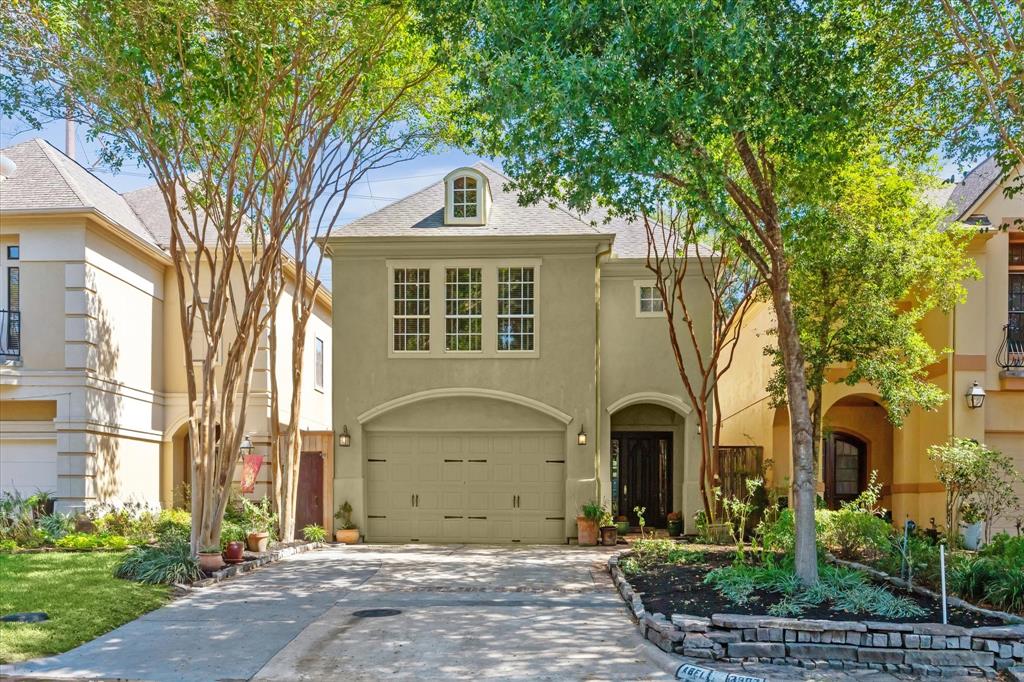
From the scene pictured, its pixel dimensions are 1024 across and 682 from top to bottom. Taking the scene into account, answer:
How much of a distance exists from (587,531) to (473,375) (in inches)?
153

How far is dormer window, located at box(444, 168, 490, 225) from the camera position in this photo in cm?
2011

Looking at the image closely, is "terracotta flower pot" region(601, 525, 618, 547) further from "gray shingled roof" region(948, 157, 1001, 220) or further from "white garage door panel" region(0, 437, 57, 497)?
"white garage door panel" region(0, 437, 57, 497)

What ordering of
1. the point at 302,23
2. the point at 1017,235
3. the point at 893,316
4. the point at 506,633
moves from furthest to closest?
the point at 1017,235 → the point at 893,316 → the point at 302,23 → the point at 506,633

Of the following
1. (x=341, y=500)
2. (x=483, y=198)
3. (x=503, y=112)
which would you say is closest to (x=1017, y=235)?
(x=483, y=198)

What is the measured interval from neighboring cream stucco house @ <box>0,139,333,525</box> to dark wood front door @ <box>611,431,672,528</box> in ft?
21.4

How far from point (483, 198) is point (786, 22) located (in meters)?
10.1

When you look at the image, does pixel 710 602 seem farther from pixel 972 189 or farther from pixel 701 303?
pixel 972 189

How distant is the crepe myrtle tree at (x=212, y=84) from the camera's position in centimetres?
1247

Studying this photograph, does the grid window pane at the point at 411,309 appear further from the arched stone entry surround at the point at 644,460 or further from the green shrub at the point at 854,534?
the green shrub at the point at 854,534

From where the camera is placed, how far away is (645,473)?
2181 centimetres

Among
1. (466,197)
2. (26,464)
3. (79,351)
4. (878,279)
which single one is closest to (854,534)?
(878,279)

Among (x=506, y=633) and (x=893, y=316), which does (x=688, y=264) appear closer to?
(x=893, y=316)

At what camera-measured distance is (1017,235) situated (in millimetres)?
19047

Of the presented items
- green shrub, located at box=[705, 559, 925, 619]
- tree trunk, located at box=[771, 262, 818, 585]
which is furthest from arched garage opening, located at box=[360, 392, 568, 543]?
tree trunk, located at box=[771, 262, 818, 585]
